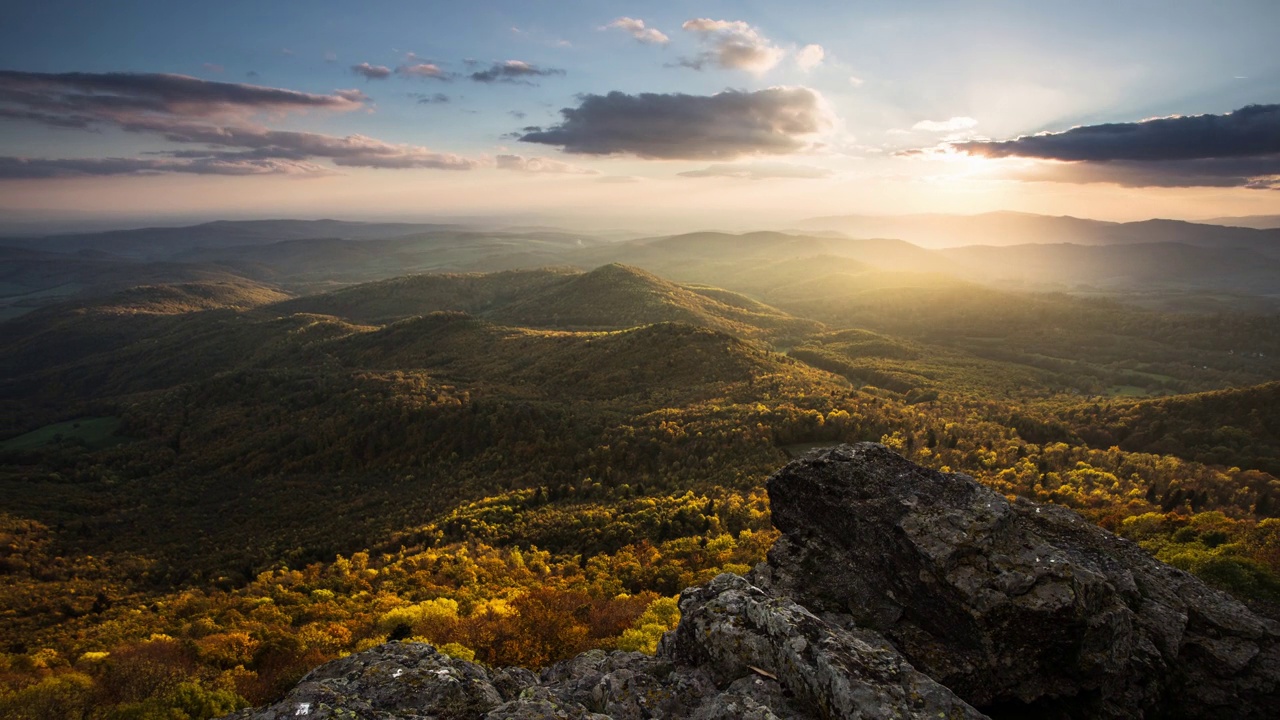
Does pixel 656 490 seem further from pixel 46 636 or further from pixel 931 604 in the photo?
pixel 46 636

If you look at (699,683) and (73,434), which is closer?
(699,683)

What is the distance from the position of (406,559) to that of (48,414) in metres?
216

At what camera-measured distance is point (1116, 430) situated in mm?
90812

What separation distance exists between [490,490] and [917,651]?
65763mm

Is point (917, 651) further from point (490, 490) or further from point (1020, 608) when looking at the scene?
point (490, 490)

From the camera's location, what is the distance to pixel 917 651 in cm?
1473

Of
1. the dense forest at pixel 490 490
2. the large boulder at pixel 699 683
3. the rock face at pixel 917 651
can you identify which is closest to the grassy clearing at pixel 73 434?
the dense forest at pixel 490 490

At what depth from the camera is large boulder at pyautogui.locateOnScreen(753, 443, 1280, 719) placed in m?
13.7

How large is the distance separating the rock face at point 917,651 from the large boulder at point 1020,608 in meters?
0.05

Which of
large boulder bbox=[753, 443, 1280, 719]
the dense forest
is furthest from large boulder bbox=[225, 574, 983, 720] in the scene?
the dense forest

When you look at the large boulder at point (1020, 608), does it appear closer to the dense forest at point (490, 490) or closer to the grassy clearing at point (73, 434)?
the dense forest at point (490, 490)

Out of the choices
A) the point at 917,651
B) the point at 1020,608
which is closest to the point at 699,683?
the point at 917,651

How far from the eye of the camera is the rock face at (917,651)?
38.6ft

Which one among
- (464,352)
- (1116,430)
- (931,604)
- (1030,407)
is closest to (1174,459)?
(1116,430)
